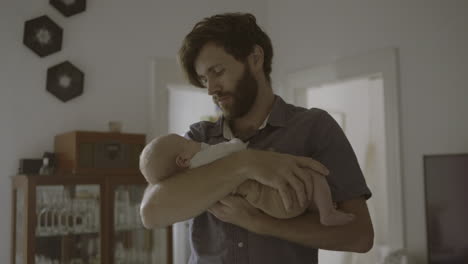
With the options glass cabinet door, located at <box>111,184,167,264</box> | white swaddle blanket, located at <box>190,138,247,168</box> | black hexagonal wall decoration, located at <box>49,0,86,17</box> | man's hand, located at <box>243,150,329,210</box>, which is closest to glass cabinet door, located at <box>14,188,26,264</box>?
glass cabinet door, located at <box>111,184,167,264</box>

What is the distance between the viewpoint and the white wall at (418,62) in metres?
2.99

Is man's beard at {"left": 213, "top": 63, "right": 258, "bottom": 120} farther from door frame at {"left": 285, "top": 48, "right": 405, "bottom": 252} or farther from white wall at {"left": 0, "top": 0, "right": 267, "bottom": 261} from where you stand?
white wall at {"left": 0, "top": 0, "right": 267, "bottom": 261}

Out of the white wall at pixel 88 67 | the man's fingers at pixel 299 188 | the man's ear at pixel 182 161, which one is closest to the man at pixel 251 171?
the man's fingers at pixel 299 188

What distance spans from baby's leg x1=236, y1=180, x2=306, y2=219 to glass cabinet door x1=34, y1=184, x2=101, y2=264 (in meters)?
2.32

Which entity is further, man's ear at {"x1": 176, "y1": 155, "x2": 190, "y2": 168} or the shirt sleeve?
man's ear at {"x1": 176, "y1": 155, "x2": 190, "y2": 168}

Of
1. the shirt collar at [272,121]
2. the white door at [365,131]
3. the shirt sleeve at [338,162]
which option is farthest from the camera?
the white door at [365,131]

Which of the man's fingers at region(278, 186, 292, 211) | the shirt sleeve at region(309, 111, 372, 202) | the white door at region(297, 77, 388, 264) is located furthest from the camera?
the white door at region(297, 77, 388, 264)

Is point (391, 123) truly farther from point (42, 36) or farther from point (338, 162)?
point (42, 36)

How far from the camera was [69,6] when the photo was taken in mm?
3602

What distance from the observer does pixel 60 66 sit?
354 cm

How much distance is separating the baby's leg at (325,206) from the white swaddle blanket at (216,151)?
25 cm

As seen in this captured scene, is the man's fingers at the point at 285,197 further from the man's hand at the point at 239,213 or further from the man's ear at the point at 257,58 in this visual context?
the man's ear at the point at 257,58

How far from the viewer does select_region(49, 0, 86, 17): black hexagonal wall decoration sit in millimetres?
3557

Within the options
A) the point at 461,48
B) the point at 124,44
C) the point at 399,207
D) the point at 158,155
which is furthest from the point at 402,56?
the point at 158,155
